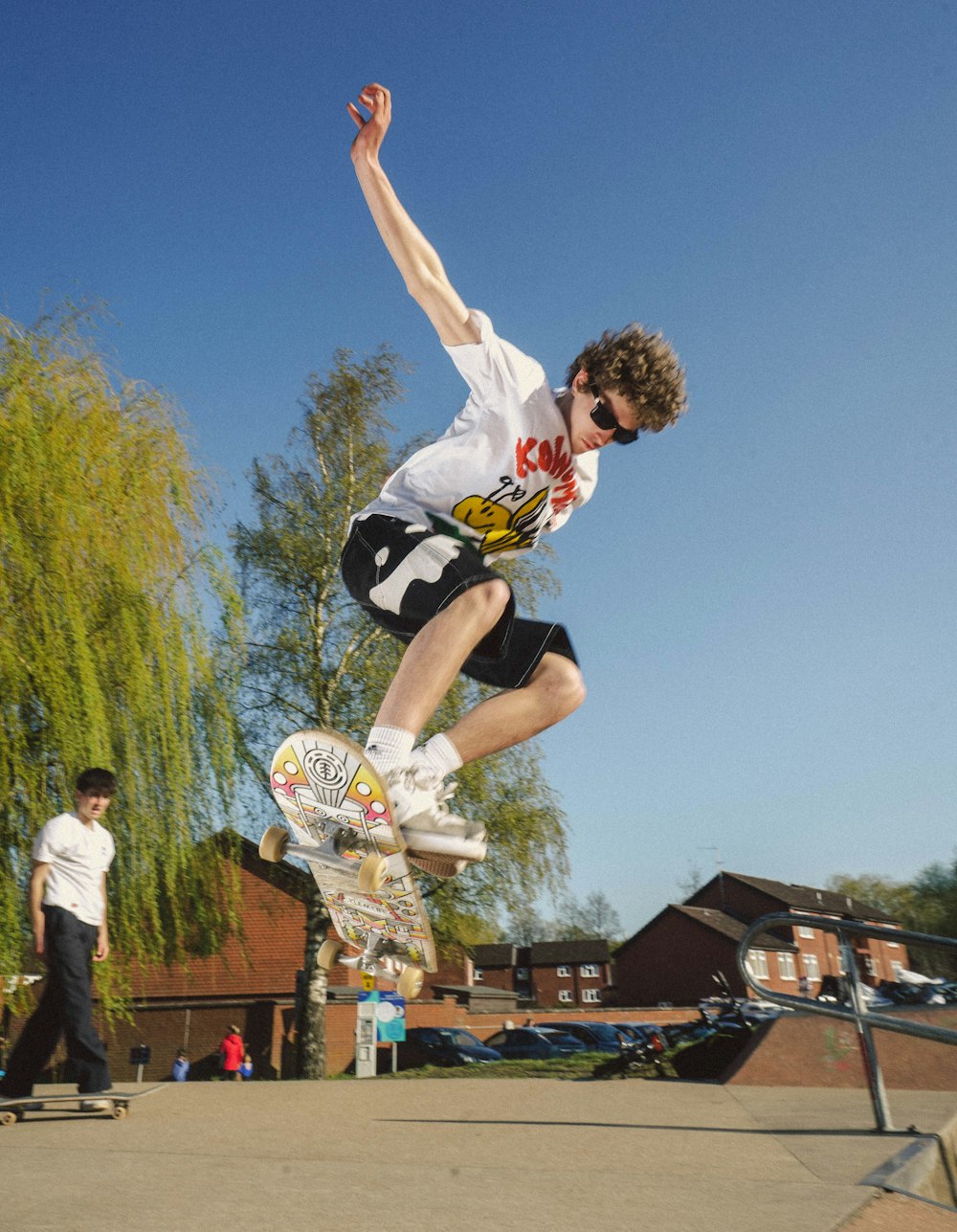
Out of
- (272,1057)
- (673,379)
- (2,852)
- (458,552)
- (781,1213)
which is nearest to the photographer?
(781,1213)

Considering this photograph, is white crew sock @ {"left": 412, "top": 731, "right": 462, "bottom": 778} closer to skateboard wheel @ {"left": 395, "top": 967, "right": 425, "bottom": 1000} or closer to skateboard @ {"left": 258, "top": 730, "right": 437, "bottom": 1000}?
skateboard @ {"left": 258, "top": 730, "right": 437, "bottom": 1000}

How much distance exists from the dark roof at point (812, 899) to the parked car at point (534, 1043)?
1264 inches

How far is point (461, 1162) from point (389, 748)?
1.39 meters

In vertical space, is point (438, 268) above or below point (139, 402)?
below

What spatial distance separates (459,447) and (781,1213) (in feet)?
6.97

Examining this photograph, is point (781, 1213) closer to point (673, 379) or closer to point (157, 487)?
point (673, 379)

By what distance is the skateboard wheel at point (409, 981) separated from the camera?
9.20ft

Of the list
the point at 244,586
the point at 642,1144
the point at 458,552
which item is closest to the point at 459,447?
the point at 458,552

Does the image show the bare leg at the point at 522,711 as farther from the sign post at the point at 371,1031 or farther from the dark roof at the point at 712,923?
the dark roof at the point at 712,923

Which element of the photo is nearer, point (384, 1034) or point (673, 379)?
point (673, 379)

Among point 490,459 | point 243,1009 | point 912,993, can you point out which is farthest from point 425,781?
point 243,1009

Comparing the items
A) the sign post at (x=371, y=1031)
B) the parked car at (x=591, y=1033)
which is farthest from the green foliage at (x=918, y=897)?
the sign post at (x=371, y=1031)

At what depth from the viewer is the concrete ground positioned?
2.10 meters

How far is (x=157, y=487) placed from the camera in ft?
29.1
